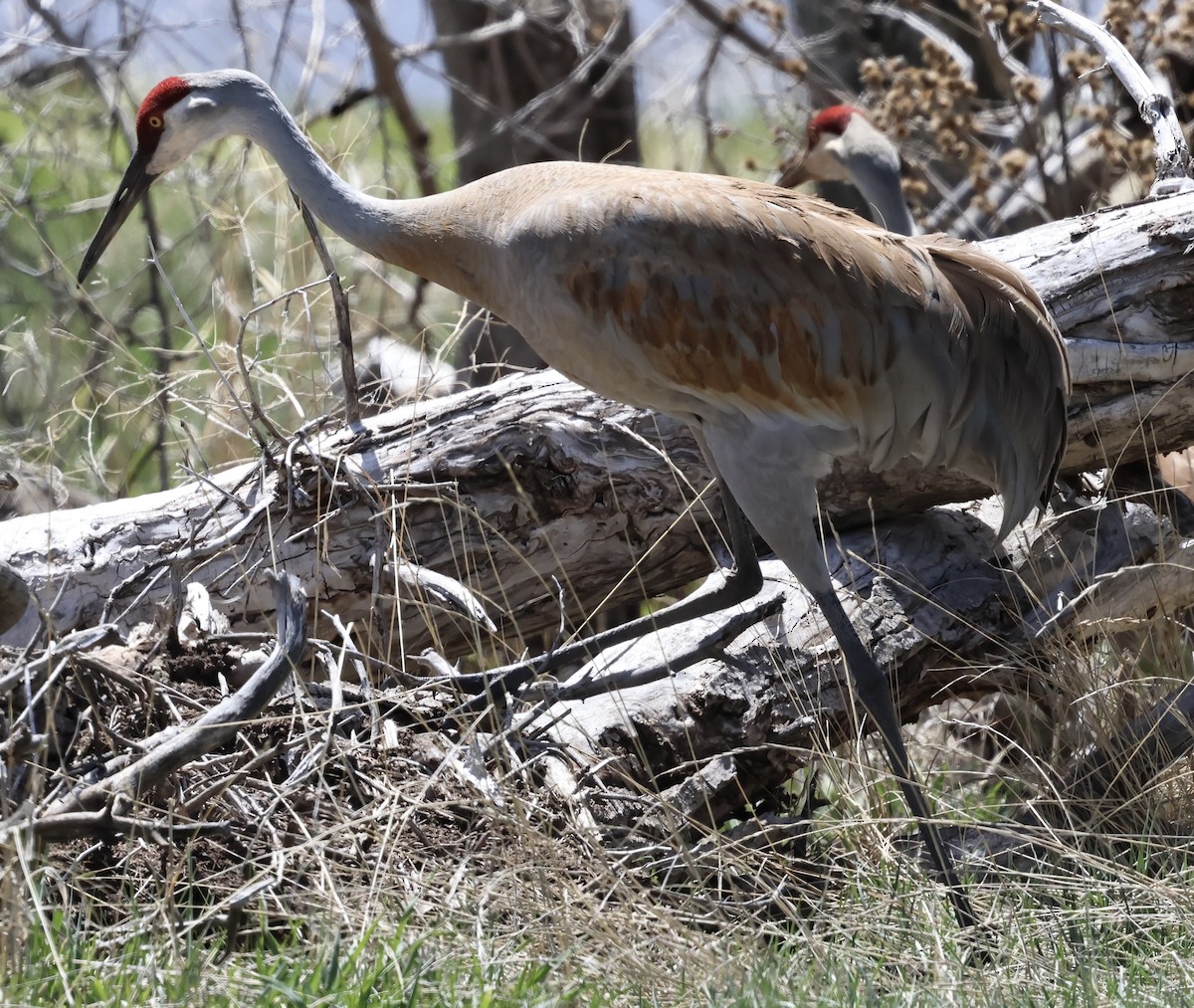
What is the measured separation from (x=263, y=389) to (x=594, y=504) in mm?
2958

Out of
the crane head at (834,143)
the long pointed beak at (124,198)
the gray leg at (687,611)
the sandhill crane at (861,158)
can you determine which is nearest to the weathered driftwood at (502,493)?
the gray leg at (687,611)

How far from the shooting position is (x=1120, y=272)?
3627mm

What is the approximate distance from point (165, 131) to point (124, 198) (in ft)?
0.73

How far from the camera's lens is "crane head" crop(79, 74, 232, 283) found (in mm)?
3346

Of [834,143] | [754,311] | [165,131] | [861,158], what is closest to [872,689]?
[754,311]

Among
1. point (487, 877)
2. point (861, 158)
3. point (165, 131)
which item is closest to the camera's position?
point (487, 877)

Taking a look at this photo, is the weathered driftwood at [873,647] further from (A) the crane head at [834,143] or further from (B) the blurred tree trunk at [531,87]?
(B) the blurred tree trunk at [531,87]

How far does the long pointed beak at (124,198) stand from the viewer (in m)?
3.45

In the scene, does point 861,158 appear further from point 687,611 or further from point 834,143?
point 687,611

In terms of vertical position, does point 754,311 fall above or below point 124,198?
below

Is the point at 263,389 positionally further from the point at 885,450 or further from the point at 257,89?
the point at 885,450

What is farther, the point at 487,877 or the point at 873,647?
the point at 873,647

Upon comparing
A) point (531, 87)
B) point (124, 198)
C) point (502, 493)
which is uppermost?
point (124, 198)

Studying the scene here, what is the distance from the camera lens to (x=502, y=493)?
360 cm
